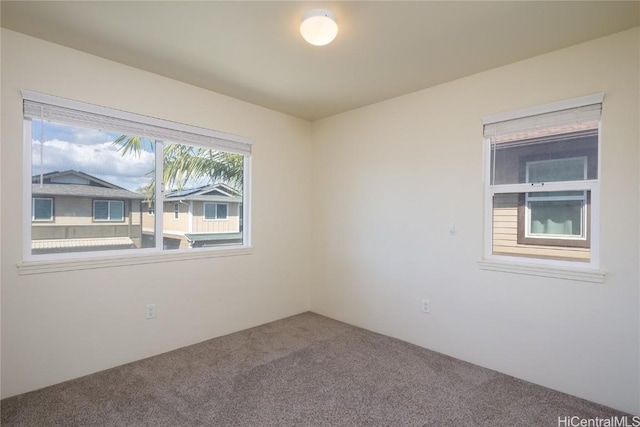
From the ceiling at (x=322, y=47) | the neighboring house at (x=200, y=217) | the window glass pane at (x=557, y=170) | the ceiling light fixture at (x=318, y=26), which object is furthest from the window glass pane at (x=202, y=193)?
the window glass pane at (x=557, y=170)

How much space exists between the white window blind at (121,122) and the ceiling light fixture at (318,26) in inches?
62.9

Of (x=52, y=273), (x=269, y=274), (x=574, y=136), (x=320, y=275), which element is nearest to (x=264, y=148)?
(x=269, y=274)

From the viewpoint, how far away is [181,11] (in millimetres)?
1979

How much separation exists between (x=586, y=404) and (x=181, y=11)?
3.69 metres

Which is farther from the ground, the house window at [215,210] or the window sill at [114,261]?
the house window at [215,210]

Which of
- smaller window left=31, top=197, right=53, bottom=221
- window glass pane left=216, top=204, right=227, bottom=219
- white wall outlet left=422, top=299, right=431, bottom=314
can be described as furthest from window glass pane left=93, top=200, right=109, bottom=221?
white wall outlet left=422, top=299, right=431, bottom=314

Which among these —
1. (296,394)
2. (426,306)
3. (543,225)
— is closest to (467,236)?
(543,225)

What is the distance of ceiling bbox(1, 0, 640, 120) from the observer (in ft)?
6.34

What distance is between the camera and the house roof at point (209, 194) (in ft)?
10.2

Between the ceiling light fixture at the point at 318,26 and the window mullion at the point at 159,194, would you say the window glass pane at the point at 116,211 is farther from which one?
the ceiling light fixture at the point at 318,26

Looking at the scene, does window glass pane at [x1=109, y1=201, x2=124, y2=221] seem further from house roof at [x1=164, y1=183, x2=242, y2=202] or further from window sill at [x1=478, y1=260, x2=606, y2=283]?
window sill at [x1=478, y1=260, x2=606, y2=283]

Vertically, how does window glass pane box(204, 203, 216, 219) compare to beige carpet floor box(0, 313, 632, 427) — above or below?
above

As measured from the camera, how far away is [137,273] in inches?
109

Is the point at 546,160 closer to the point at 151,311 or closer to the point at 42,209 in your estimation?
the point at 151,311
